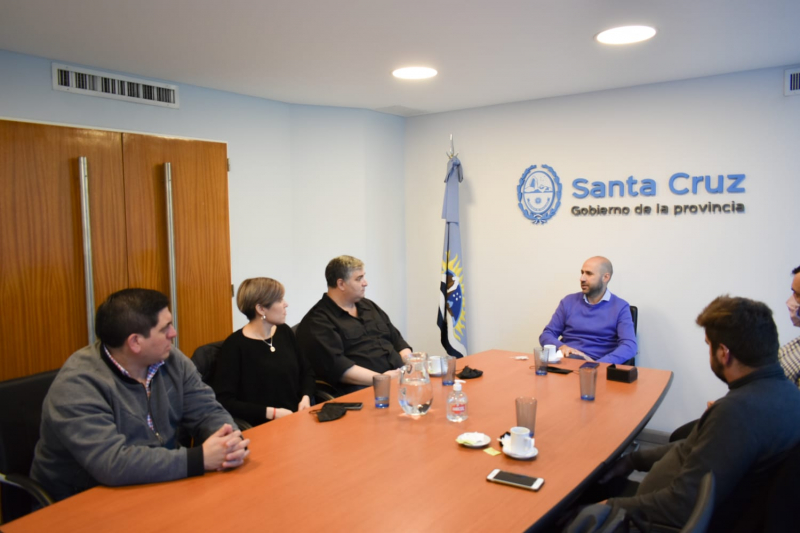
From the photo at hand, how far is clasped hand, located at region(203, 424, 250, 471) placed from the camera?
1.89m

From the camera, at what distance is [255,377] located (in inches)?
114

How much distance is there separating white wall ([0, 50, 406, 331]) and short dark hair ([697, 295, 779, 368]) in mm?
3685

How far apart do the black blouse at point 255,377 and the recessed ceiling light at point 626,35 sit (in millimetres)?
2381

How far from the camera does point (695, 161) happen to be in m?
4.41

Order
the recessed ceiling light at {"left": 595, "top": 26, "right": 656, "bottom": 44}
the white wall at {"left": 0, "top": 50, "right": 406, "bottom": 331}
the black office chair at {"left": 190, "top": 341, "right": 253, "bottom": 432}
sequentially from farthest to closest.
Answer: the white wall at {"left": 0, "top": 50, "right": 406, "bottom": 331}, the recessed ceiling light at {"left": 595, "top": 26, "right": 656, "bottom": 44}, the black office chair at {"left": 190, "top": 341, "right": 253, "bottom": 432}

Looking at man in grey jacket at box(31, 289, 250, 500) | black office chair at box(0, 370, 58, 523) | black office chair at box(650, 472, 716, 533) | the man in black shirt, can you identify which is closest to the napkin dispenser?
the man in black shirt

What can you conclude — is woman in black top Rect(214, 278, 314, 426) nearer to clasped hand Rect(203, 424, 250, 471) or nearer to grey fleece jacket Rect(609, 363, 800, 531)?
clasped hand Rect(203, 424, 250, 471)

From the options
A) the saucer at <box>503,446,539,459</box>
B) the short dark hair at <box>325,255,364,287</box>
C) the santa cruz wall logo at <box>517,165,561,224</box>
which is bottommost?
the saucer at <box>503,446,539,459</box>

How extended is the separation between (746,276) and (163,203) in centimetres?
404

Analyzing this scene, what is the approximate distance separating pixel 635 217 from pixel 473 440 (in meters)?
3.15

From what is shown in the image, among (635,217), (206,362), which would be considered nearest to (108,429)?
(206,362)

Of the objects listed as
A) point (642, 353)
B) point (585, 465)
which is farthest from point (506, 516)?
point (642, 353)

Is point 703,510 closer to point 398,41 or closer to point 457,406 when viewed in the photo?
point 457,406

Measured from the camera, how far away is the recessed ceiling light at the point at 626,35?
319 centimetres
